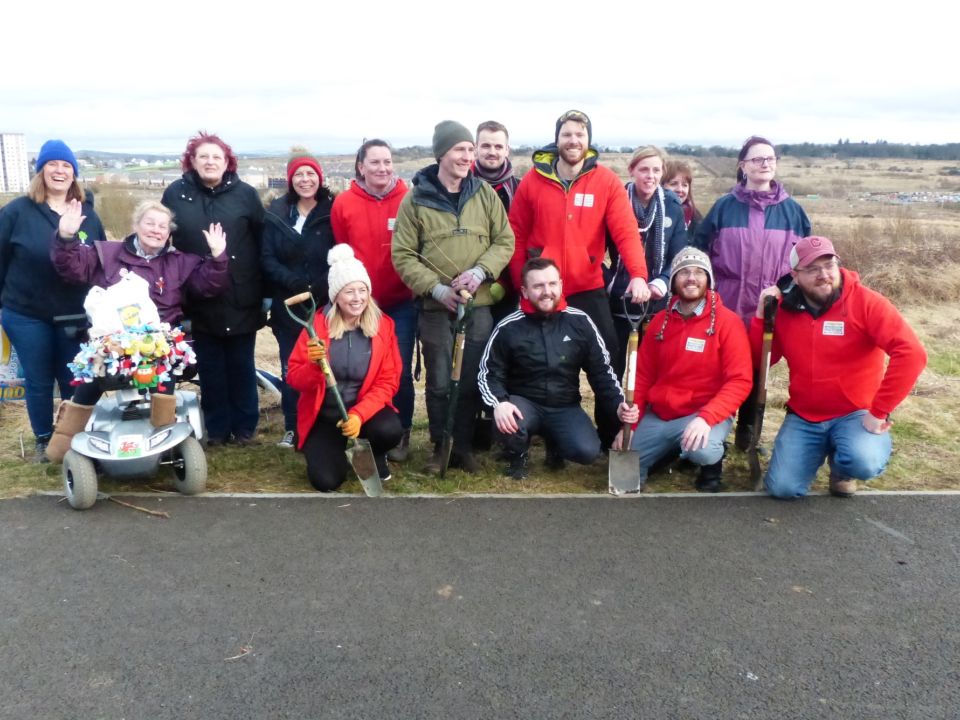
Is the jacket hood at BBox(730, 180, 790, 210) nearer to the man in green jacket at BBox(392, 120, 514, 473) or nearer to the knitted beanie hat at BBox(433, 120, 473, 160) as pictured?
the man in green jacket at BBox(392, 120, 514, 473)

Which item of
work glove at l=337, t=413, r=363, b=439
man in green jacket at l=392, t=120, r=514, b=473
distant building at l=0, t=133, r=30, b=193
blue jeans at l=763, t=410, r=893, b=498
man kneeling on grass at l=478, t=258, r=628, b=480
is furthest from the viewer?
distant building at l=0, t=133, r=30, b=193

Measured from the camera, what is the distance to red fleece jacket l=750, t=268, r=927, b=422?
4.43 metres

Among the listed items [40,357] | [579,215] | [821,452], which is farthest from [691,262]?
[40,357]

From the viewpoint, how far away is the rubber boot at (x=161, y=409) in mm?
4574

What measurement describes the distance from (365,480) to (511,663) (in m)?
1.91

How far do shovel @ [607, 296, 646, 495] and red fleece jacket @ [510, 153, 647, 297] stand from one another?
51cm

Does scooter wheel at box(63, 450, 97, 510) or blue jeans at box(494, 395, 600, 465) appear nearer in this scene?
scooter wheel at box(63, 450, 97, 510)

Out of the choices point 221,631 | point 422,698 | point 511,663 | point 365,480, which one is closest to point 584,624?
point 511,663

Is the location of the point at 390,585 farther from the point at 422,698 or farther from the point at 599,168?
the point at 599,168

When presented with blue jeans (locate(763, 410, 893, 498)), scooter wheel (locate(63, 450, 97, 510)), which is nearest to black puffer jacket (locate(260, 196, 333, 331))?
scooter wheel (locate(63, 450, 97, 510))

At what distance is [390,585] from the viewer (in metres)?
3.71

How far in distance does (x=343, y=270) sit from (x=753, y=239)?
2615 mm

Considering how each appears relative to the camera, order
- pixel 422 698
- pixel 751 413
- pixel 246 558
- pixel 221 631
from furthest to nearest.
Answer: pixel 751 413 < pixel 246 558 < pixel 221 631 < pixel 422 698

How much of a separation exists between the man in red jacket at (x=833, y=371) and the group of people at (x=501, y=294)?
1 centimetres
